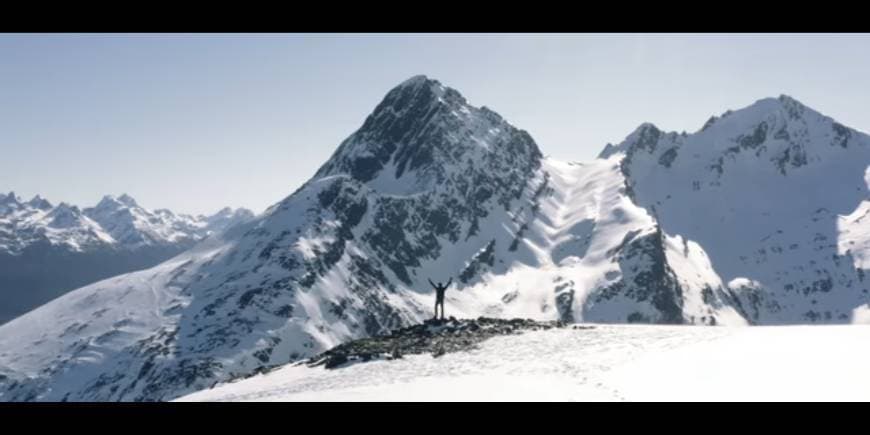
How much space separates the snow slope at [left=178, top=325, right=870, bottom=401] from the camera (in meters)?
20.9

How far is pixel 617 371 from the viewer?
25547mm

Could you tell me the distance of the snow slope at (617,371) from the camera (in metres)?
20.9

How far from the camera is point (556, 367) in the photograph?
27.6m
